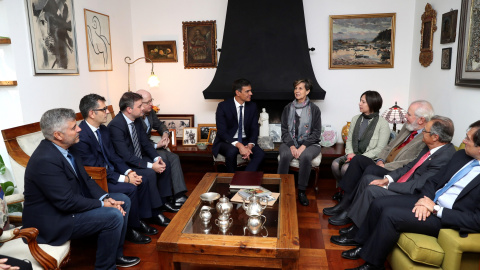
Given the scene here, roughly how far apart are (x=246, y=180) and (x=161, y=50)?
286cm

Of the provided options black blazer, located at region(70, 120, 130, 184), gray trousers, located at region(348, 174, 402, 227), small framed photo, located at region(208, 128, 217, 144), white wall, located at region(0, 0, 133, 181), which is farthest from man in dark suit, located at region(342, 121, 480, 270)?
white wall, located at region(0, 0, 133, 181)

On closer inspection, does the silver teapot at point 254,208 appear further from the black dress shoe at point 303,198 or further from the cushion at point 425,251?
the black dress shoe at point 303,198

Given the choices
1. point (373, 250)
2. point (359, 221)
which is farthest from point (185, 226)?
point (359, 221)

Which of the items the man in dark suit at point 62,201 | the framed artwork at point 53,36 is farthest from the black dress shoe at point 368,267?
the framed artwork at point 53,36

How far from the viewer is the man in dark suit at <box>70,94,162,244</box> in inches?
106

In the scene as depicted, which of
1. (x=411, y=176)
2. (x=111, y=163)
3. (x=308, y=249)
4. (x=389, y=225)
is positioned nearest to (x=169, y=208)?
(x=111, y=163)

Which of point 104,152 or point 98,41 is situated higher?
point 98,41

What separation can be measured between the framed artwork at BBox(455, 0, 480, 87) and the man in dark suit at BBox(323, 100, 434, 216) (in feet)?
1.40

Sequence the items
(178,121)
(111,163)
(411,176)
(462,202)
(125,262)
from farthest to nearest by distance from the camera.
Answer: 1. (178,121)
2. (111,163)
3. (411,176)
4. (125,262)
5. (462,202)

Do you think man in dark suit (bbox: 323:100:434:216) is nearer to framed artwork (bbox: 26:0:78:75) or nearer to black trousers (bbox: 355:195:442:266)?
black trousers (bbox: 355:195:442:266)

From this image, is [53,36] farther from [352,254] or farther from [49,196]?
[352,254]

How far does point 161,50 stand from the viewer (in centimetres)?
497

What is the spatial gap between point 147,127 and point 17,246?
1971 millimetres

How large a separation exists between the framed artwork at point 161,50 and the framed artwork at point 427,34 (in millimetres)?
3217
